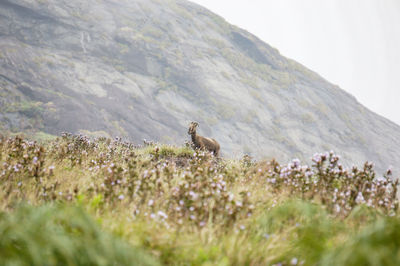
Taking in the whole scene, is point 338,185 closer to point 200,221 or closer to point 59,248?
point 200,221

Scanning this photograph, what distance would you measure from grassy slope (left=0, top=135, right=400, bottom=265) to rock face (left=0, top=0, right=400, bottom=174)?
842 inches

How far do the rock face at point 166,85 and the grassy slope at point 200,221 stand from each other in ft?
70.1

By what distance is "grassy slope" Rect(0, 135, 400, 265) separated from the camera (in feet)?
5.19

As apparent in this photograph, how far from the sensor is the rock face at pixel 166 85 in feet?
98.5

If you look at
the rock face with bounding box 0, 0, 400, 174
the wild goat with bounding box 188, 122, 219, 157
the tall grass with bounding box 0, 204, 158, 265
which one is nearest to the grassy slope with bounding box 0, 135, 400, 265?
the tall grass with bounding box 0, 204, 158, 265

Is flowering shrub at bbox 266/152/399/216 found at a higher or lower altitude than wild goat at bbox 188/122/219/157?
higher

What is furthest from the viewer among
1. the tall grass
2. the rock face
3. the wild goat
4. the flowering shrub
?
the rock face

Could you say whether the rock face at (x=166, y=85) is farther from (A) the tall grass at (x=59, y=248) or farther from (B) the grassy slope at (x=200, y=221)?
(A) the tall grass at (x=59, y=248)

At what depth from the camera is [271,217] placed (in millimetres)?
3164

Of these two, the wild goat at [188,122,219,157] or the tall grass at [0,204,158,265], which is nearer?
the tall grass at [0,204,158,265]

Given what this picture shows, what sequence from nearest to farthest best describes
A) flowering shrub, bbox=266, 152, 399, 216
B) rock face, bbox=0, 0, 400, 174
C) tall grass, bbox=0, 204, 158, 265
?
1. tall grass, bbox=0, 204, 158, 265
2. flowering shrub, bbox=266, 152, 399, 216
3. rock face, bbox=0, 0, 400, 174

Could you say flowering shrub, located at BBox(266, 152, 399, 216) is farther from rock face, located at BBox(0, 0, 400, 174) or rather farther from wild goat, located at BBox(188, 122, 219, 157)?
rock face, located at BBox(0, 0, 400, 174)

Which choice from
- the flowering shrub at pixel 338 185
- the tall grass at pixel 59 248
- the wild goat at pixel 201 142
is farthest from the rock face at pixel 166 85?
the tall grass at pixel 59 248

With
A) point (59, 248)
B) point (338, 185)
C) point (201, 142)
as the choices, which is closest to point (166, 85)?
point (201, 142)
